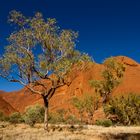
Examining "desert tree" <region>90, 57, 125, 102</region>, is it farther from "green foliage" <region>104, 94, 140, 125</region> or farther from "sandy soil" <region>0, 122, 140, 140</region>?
"sandy soil" <region>0, 122, 140, 140</region>

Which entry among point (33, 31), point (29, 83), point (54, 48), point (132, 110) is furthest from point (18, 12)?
point (132, 110)

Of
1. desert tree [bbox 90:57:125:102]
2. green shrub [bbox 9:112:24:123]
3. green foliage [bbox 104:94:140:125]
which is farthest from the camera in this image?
green shrub [bbox 9:112:24:123]

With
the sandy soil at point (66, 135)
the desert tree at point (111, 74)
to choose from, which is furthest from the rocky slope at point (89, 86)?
the sandy soil at point (66, 135)

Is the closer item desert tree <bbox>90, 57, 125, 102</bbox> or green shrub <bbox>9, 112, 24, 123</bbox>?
desert tree <bbox>90, 57, 125, 102</bbox>

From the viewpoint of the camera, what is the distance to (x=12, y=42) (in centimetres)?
3912

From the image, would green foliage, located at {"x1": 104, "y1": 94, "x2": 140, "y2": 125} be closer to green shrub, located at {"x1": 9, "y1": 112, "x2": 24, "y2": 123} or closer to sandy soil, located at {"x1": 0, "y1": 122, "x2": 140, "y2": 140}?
green shrub, located at {"x1": 9, "y1": 112, "x2": 24, "y2": 123}

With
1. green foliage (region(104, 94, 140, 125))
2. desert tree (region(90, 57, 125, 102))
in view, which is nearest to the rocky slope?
green foliage (region(104, 94, 140, 125))

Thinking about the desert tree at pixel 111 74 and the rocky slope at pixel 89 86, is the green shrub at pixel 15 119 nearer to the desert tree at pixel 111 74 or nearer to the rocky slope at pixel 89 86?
the desert tree at pixel 111 74

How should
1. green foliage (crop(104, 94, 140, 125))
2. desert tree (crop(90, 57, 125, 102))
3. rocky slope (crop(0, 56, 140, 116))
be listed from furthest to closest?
1. rocky slope (crop(0, 56, 140, 116))
2. green foliage (crop(104, 94, 140, 125))
3. desert tree (crop(90, 57, 125, 102))

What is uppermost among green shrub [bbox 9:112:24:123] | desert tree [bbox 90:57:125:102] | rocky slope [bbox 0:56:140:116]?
rocky slope [bbox 0:56:140:116]

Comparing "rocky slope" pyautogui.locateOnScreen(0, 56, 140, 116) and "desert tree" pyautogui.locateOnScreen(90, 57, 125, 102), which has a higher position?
"rocky slope" pyautogui.locateOnScreen(0, 56, 140, 116)

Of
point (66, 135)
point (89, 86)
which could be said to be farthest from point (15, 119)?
point (89, 86)

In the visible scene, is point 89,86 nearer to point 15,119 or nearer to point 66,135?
point 15,119

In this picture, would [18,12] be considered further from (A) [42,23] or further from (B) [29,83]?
(B) [29,83]
